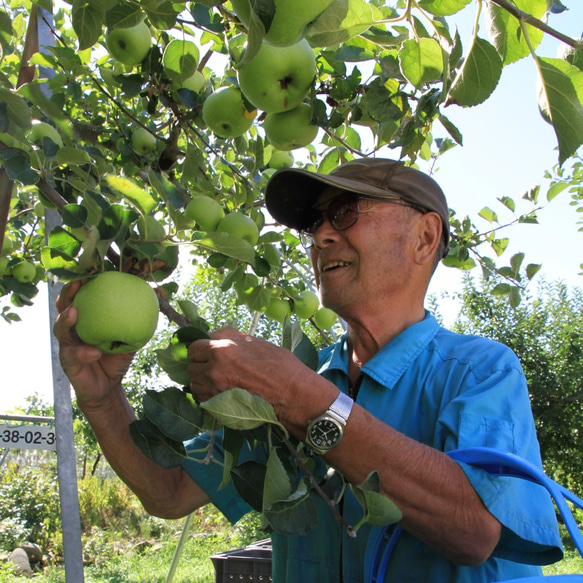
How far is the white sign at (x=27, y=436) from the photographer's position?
3.73 m

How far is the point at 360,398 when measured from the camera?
1.27 m

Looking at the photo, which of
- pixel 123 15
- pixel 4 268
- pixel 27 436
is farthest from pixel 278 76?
pixel 27 436

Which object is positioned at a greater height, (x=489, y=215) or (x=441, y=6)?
(x=489, y=215)

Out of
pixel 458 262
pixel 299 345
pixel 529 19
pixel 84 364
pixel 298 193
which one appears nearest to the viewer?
pixel 529 19

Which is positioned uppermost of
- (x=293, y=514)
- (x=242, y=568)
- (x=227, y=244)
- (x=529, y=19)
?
(x=529, y=19)

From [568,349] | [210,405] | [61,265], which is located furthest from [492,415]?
[568,349]

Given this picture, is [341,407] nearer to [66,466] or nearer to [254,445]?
[254,445]

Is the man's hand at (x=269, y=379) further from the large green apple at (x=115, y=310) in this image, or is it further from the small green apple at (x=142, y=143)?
the small green apple at (x=142, y=143)

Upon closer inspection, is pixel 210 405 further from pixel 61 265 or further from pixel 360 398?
pixel 360 398

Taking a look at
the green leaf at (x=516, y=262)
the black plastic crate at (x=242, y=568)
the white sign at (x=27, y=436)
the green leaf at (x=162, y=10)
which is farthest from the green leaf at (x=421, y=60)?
the white sign at (x=27, y=436)

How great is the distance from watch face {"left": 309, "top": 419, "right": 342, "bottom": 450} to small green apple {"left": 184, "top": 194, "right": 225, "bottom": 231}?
2.81ft

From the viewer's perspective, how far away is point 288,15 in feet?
2.34

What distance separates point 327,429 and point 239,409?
0.18m

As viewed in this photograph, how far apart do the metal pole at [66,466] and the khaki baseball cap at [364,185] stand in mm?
701
